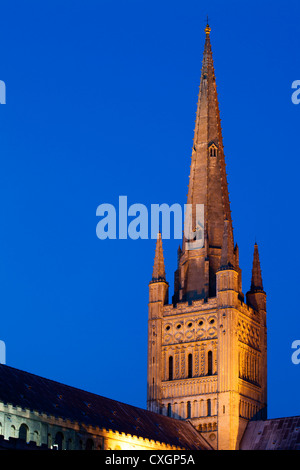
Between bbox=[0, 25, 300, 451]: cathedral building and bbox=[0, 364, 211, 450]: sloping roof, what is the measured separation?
18 centimetres

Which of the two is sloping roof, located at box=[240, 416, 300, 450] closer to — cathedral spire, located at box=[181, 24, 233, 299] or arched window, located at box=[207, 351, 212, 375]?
arched window, located at box=[207, 351, 212, 375]

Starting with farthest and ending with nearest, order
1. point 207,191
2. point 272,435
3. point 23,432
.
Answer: point 207,191
point 272,435
point 23,432

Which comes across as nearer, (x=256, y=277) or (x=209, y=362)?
(x=209, y=362)

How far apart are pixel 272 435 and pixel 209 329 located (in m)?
13.6

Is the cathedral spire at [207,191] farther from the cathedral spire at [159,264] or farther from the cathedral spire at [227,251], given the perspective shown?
the cathedral spire at [159,264]

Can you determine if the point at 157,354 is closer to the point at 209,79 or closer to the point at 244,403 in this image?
the point at 244,403

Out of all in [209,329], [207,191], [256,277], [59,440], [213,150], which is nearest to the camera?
[59,440]

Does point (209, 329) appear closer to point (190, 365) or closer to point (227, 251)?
point (190, 365)

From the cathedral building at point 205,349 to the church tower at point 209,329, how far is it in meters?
0.12

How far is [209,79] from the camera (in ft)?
442

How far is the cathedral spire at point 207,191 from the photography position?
4855 inches

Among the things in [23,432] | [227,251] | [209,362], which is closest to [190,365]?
[209,362]

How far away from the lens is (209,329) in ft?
386
